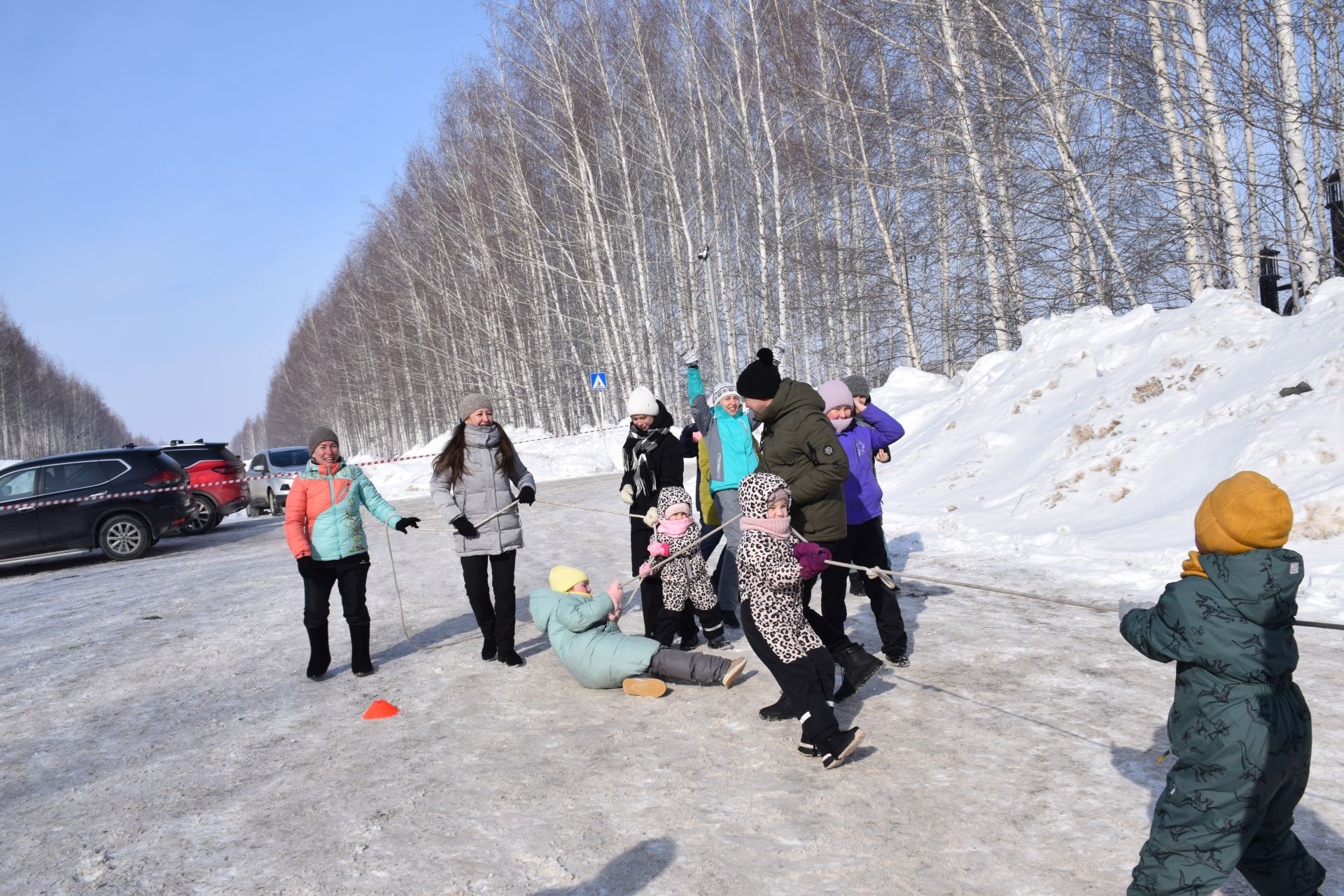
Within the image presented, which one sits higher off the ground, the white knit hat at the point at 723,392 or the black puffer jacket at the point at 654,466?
the white knit hat at the point at 723,392

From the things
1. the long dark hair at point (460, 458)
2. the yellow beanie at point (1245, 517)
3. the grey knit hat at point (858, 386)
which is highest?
the grey knit hat at point (858, 386)

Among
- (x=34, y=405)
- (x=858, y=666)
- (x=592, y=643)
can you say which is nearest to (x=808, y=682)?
(x=858, y=666)

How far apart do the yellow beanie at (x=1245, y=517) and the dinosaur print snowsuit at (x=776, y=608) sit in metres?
1.96

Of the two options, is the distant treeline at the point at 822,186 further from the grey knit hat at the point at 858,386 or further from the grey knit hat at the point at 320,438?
the grey knit hat at the point at 320,438

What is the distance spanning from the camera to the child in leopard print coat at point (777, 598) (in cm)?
422

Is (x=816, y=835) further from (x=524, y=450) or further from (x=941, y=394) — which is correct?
(x=524, y=450)

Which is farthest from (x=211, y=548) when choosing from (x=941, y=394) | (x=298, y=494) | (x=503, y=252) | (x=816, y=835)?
(x=503, y=252)

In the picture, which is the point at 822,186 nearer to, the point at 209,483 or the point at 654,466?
the point at 209,483

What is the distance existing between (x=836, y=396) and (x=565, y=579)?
2.00 meters

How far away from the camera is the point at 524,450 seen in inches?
1161

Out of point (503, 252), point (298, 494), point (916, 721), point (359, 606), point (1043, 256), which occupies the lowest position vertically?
point (916, 721)

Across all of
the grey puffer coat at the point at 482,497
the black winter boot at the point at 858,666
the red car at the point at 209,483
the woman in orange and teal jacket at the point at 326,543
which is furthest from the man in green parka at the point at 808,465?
the red car at the point at 209,483

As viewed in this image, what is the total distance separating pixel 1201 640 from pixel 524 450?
27600mm

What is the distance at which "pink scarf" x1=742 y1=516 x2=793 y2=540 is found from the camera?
4328 millimetres
